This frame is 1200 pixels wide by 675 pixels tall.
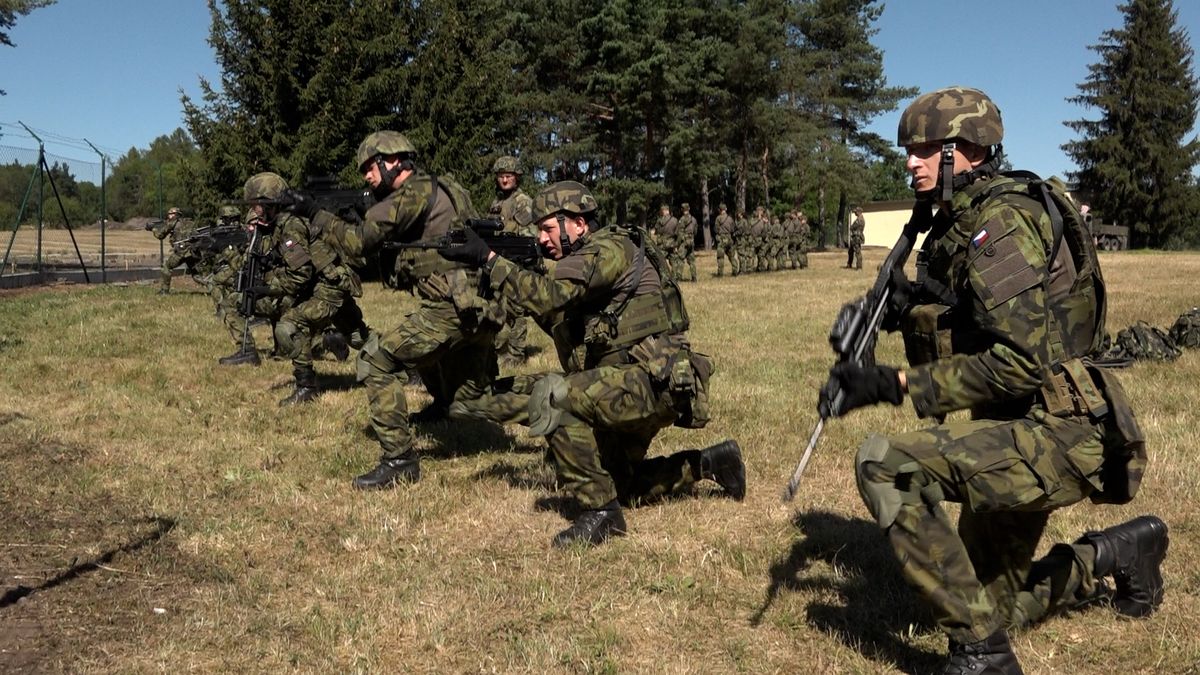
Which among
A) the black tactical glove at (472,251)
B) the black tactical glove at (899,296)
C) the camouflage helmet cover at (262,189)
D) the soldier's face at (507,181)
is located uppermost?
the soldier's face at (507,181)

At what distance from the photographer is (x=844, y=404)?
3500 millimetres

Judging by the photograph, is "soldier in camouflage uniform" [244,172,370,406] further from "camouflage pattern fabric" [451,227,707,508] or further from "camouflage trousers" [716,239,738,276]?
"camouflage trousers" [716,239,738,276]

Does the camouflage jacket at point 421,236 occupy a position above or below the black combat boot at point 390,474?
above

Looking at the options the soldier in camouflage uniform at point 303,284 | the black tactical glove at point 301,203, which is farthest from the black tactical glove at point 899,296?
the soldier in camouflage uniform at point 303,284

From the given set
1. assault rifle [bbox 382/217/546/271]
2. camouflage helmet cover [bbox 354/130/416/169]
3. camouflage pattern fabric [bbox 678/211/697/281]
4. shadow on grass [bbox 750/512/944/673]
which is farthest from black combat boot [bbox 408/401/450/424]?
camouflage pattern fabric [bbox 678/211/697/281]

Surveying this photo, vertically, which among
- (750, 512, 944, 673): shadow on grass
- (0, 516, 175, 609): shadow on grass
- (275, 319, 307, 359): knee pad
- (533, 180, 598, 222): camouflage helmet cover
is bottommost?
(0, 516, 175, 609): shadow on grass

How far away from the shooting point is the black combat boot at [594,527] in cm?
520

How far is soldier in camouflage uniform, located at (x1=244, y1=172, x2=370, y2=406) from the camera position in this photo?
29.7ft

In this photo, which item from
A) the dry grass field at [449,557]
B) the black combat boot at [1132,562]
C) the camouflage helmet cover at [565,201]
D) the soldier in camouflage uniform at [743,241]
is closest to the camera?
the dry grass field at [449,557]

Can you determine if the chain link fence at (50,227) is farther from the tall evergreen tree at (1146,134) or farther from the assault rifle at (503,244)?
the tall evergreen tree at (1146,134)

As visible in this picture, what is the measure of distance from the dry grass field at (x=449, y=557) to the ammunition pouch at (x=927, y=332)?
120cm

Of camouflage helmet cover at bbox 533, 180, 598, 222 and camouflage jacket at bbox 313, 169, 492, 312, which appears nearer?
camouflage helmet cover at bbox 533, 180, 598, 222

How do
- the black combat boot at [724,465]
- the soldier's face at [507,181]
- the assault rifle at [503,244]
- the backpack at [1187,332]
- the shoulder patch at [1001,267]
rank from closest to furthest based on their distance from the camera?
the shoulder patch at [1001,267] → the black combat boot at [724,465] → the assault rifle at [503,244] → the backpack at [1187,332] → the soldier's face at [507,181]

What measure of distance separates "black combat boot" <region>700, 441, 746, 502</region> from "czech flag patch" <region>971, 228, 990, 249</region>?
2616 mm
